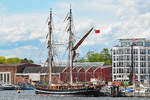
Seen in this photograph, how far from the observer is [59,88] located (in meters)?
118

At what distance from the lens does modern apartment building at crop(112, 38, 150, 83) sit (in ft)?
611

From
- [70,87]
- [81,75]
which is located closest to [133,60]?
[81,75]

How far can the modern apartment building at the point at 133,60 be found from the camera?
186375 mm

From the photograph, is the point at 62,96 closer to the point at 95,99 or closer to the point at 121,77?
the point at 95,99

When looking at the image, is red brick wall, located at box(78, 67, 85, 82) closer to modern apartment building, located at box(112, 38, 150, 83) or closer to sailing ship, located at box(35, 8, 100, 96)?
modern apartment building, located at box(112, 38, 150, 83)

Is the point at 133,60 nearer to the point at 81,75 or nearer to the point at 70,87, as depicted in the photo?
A: the point at 81,75

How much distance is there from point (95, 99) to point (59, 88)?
17.8m

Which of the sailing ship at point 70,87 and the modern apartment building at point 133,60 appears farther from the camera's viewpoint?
the modern apartment building at point 133,60

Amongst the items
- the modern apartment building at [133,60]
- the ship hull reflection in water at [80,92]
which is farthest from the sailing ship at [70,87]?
the modern apartment building at [133,60]

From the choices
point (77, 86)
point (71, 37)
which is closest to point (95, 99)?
point (77, 86)

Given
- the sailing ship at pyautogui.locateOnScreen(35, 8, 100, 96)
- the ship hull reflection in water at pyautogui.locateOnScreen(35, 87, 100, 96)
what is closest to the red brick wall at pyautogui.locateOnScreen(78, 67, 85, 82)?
the sailing ship at pyautogui.locateOnScreen(35, 8, 100, 96)

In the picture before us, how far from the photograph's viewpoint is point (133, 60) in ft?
607

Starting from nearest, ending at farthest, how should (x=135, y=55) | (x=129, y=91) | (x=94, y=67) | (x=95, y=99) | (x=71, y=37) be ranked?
1. (x=95, y=99)
2. (x=129, y=91)
3. (x=71, y=37)
4. (x=135, y=55)
5. (x=94, y=67)

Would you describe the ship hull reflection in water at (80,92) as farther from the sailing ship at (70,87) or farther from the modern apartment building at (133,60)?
the modern apartment building at (133,60)
